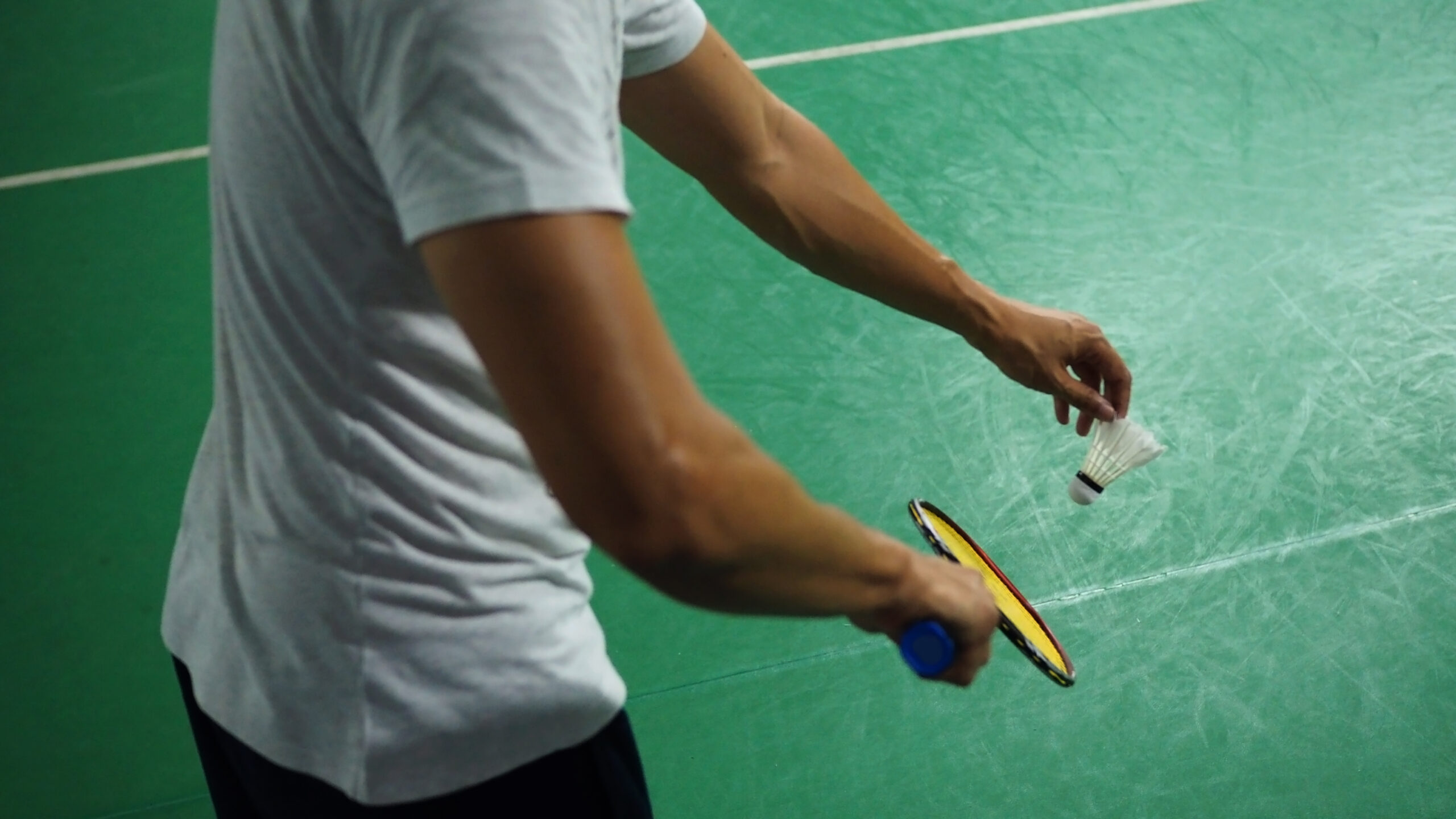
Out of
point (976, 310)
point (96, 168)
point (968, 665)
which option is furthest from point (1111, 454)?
point (96, 168)

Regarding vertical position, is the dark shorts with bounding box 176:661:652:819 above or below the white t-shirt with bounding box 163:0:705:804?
below

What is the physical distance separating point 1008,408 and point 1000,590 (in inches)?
49.7

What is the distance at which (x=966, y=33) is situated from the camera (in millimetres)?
3938

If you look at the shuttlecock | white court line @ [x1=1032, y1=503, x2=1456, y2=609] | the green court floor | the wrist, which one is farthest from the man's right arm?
white court line @ [x1=1032, y1=503, x2=1456, y2=609]

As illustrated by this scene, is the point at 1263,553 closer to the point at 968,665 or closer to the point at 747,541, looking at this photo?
the point at 968,665

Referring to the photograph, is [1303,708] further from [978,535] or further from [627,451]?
[627,451]

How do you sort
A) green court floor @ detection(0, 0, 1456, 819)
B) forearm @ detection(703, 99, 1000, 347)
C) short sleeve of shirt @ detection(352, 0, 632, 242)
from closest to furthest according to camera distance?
short sleeve of shirt @ detection(352, 0, 632, 242), forearm @ detection(703, 99, 1000, 347), green court floor @ detection(0, 0, 1456, 819)

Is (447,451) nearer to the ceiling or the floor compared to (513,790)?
nearer to the ceiling

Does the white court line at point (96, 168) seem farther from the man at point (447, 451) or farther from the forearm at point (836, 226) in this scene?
the man at point (447, 451)

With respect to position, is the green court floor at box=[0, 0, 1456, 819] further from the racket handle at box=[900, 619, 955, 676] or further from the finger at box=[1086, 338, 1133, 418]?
the racket handle at box=[900, 619, 955, 676]

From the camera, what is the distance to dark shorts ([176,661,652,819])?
1.13 m

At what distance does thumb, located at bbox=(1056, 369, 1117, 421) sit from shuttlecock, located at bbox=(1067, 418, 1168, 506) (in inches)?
3.3

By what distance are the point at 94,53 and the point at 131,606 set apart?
194 centimetres

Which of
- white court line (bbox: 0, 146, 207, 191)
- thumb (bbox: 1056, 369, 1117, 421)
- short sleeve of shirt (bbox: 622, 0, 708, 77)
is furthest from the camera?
white court line (bbox: 0, 146, 207, 191)
